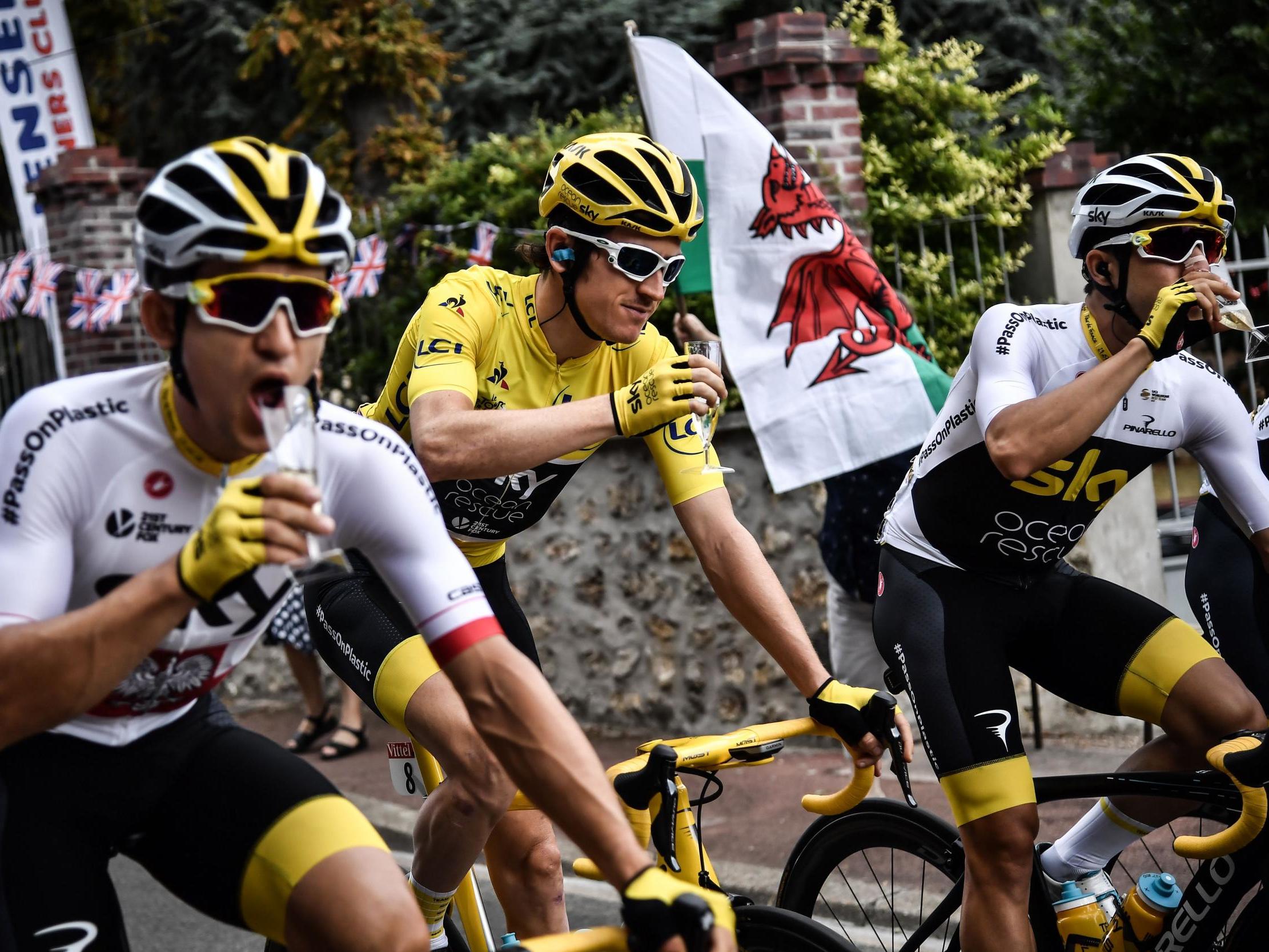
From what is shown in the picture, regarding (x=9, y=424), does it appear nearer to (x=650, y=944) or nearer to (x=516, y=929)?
(x=650, y=944)

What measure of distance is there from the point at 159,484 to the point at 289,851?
668 millimetres

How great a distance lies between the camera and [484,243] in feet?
28.8

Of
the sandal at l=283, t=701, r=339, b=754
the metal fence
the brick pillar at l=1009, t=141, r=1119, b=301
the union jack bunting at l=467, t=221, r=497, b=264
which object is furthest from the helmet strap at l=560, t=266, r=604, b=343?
the metal fence

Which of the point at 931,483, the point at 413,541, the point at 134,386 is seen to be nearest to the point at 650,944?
the point at 413,541

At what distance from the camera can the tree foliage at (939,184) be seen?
8078 millimetres

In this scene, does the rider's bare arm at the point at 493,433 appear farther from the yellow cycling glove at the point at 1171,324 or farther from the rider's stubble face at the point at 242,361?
the yellow cycling glove at the point at 1171,324

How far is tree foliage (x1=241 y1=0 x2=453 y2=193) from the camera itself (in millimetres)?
12531

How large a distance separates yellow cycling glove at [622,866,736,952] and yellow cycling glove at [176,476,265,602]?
0.75 m

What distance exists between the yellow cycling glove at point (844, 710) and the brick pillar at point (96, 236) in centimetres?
946

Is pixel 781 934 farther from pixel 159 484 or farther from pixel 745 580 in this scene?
pixel 159 484

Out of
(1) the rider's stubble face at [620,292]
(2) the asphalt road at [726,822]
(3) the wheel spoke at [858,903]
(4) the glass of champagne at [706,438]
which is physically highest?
(1) the rider's stubble face at [620,292]

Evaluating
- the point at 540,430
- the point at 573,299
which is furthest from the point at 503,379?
the point at 540,430

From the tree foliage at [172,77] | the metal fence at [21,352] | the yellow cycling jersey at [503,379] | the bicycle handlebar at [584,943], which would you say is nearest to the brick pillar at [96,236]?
the metal fence at [21,352]

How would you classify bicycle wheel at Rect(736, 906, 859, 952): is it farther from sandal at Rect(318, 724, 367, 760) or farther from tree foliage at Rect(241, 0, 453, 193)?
tree foliage at Rect(241, 0, 453, 193)
